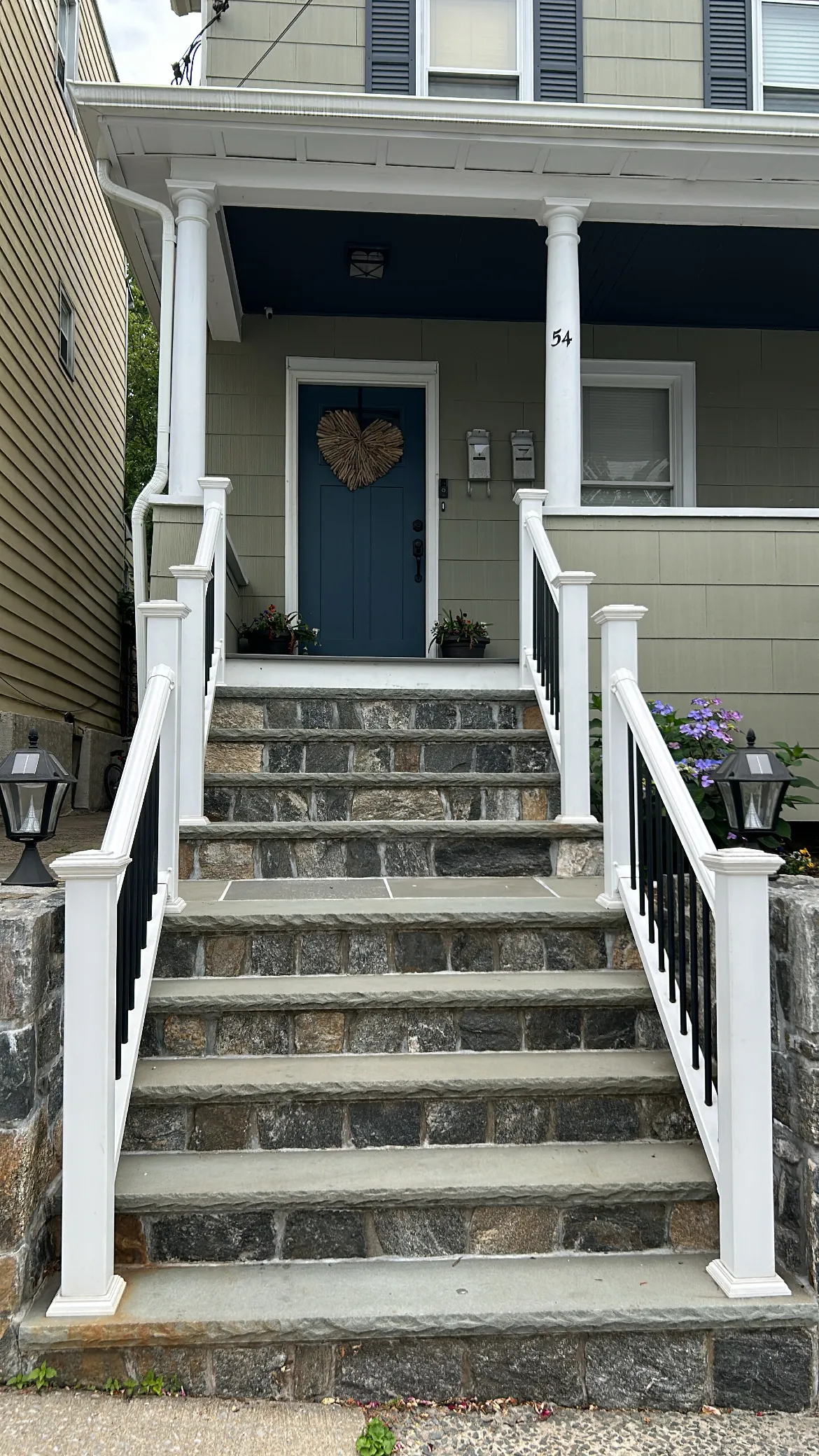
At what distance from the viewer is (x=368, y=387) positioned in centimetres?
612

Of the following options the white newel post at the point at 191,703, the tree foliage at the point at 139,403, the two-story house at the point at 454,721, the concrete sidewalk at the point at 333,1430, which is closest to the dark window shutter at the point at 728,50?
the two-story house at the point at 454,721

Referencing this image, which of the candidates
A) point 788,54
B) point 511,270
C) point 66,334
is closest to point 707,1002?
point 511,270

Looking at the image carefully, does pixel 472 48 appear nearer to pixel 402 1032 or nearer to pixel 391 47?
pixel 391 47

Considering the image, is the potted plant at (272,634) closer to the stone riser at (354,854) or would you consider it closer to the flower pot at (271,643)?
the flower pot at (271,643)

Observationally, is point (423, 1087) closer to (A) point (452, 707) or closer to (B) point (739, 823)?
(B) point (739, 823)

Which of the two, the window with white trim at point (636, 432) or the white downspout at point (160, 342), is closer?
the white downspout at point (160, 342)

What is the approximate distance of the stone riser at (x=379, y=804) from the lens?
143 inches

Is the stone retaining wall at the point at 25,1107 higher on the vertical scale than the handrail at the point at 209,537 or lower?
lower

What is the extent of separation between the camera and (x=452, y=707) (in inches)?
167

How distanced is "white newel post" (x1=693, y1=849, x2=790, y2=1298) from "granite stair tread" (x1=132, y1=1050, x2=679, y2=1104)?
1.09 feet

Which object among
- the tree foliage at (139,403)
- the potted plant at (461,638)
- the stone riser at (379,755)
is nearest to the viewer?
the stone riser at (379,755)

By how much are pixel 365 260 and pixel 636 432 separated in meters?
1.94

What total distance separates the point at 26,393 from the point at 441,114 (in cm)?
319

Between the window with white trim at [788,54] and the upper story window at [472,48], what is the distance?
1351 millimetres
